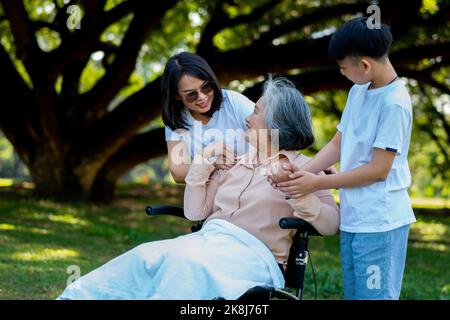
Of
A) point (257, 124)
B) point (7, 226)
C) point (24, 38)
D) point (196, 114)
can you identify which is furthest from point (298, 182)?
point (24, 38)

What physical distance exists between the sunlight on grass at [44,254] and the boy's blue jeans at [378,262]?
4.16m

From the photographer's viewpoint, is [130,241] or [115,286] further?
[130,241]

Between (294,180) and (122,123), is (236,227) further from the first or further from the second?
(122,123)

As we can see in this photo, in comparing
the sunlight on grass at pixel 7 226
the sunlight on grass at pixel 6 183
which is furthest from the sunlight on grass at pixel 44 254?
the sunlight on grass at pixel 6 183

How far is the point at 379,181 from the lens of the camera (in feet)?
10.1

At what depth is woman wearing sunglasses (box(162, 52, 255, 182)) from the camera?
12.5ft

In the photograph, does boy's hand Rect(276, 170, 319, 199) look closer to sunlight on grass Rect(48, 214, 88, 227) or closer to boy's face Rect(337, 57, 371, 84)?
boy's face Rect(337, 57, 371, 84)

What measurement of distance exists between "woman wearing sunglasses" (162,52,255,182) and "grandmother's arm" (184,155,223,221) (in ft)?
0.26

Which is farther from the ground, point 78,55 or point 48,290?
point 78,55

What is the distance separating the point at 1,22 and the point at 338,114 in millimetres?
7687

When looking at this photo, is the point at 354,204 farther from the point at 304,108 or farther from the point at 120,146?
the point at 120,146
